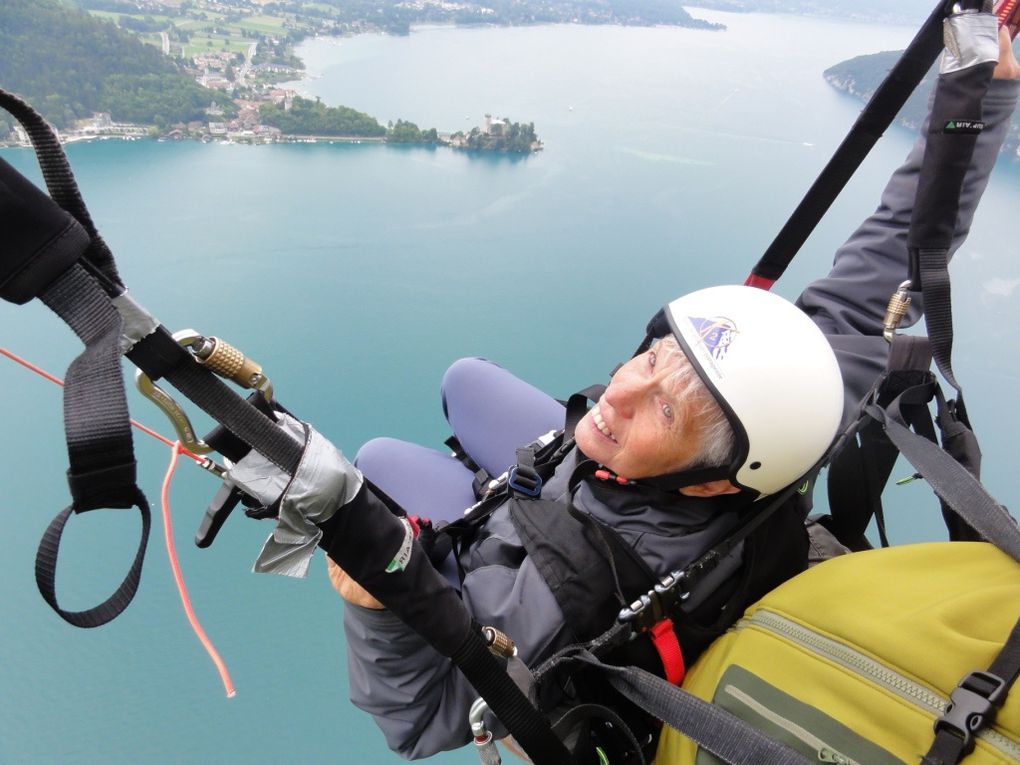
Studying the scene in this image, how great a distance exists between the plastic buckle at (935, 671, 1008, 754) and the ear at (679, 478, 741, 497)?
1.47ft

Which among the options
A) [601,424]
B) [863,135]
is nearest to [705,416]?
[601,424]

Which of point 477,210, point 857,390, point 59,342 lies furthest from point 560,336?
point 857,390

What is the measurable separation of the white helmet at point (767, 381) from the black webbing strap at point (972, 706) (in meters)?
0.40

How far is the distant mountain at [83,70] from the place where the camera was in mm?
7906

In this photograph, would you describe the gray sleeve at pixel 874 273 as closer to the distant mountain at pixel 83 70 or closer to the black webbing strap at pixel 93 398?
the black webbing strap at pixel 93 398

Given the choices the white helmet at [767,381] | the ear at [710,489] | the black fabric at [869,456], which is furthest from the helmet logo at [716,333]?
the black fabric at [869,456]

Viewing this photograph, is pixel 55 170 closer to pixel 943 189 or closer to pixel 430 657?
pixel 430 657

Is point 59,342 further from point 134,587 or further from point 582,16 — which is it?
point 582,16

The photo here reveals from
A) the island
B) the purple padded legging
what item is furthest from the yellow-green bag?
the island

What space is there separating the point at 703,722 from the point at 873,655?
22cm

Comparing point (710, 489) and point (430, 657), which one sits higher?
point (710, 489)

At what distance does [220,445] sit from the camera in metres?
0.54

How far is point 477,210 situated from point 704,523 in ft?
32.9

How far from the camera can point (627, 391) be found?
105 centimetres
